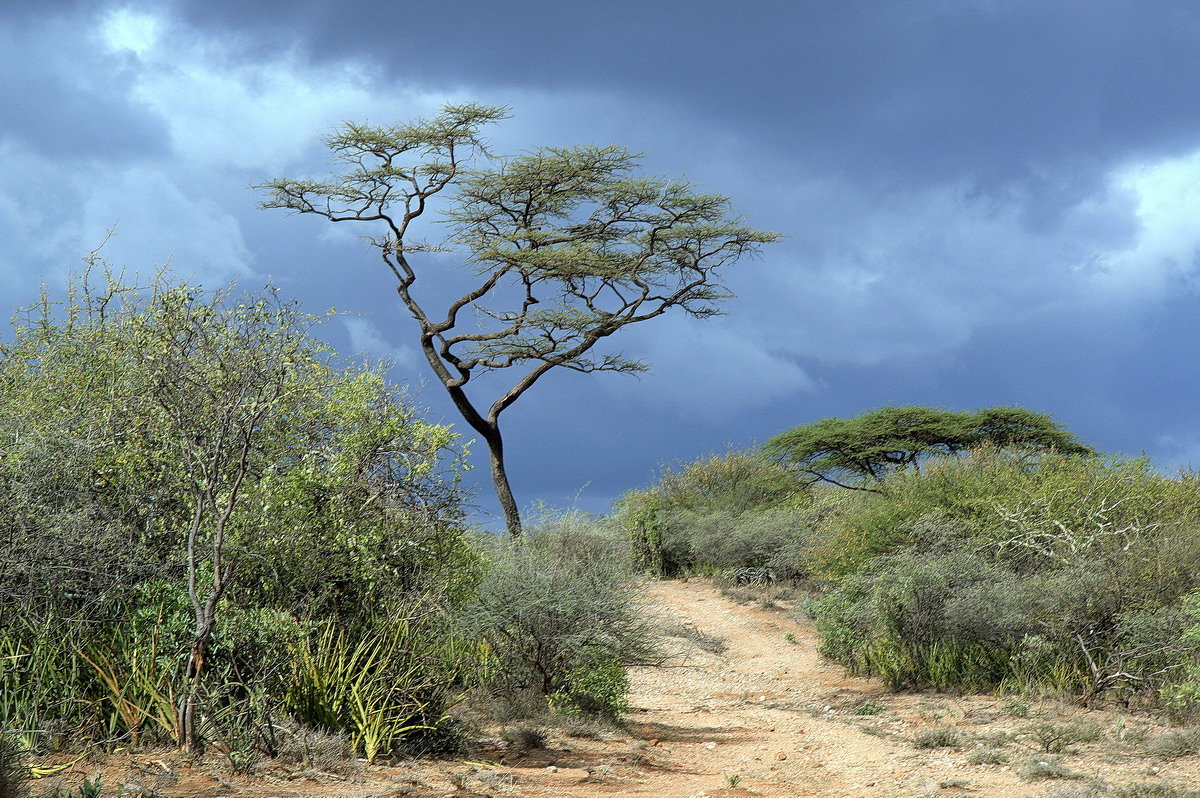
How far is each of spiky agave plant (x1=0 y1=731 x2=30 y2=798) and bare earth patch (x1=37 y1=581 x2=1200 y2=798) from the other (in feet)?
1.08

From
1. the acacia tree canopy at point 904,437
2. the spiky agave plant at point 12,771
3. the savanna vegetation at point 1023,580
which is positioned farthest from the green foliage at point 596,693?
the acacia tree canopy at point 904,437

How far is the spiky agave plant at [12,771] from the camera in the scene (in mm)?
4707

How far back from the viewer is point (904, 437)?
28.5 m

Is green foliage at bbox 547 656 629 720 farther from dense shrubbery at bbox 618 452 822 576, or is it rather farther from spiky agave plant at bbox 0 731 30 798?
dense shrubbery at bbox 618 452 822 576

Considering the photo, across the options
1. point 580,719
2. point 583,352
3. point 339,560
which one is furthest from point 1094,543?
point 583,352

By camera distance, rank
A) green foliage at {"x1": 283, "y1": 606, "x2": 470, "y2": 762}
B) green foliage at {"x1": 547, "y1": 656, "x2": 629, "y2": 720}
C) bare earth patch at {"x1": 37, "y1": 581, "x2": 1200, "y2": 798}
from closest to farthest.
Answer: bare earth patch at {"x1": 37, "y1": 581, "x2": 1200, "y2": 798}
green foliage at {"x1": 283, "y1": 606, "x2": 470, "y2": 762}
green foliage at {"x1": 547, "y1": 656, "x2": 629, "y2": 720}

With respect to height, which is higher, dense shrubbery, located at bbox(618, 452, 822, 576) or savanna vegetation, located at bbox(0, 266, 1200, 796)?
dense shrubbery, located at bbox(618, 452, 822, 576)

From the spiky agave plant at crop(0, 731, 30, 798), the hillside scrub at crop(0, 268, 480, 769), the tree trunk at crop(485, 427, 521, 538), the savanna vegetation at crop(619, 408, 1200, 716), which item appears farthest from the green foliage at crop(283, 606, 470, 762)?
the tree trunk at crop(485, 427, 521, 538)

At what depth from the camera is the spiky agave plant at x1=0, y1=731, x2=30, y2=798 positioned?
4707 mm

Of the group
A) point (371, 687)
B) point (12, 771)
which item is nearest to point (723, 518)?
point (371, 687)

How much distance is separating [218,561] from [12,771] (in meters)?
1.62

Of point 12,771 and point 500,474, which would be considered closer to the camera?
point 12,771

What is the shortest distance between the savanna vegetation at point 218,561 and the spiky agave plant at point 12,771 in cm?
5

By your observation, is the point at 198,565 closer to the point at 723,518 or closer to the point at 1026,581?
the point at 1026,581
